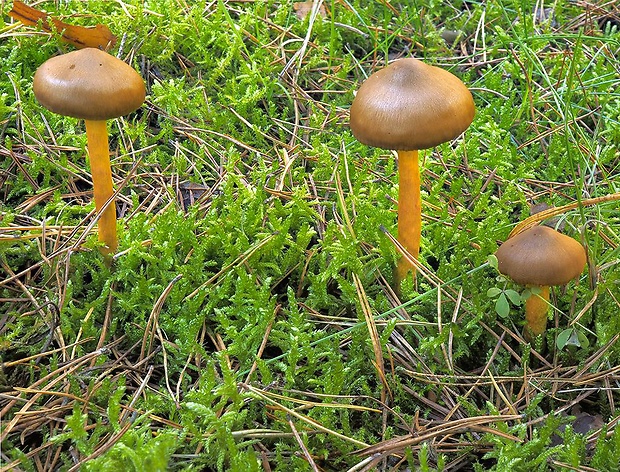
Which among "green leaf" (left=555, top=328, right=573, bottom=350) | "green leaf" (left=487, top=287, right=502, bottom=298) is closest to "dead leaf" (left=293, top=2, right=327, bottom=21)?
"green leaf" (left=487, top=287, right=502, bottom=298)

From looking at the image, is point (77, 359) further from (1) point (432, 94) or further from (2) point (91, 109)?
(1) point (432, 94)

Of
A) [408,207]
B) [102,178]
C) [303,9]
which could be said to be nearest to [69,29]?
[102,178]

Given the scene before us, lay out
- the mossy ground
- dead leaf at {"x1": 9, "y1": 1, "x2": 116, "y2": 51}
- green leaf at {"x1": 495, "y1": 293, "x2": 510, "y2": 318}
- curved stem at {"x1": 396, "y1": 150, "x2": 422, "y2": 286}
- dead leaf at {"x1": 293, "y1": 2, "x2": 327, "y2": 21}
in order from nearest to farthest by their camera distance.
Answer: the mossy ground → green leaf at {"x1": 495, "y1": 293, "x2": 510, "y2": 318} → curved stem at {"x1": 396, "y1": 150, "x2": 422, "y2": 286} → dead leaf at {"x1": 9, "y1": 1, "x2": 116, "y2": 51} → dead leaf at {"x1": 293, "y1": 2, "x2": 327, "y2": 21}

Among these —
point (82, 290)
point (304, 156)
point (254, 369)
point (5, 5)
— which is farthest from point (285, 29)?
point (254, 369)

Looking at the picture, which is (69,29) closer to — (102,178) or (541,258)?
(102,178)

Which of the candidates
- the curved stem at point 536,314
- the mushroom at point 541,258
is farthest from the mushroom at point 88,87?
the curved stem at point 536,314

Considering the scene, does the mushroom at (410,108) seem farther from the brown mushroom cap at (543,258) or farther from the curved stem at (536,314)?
the curved stem at (536,314)

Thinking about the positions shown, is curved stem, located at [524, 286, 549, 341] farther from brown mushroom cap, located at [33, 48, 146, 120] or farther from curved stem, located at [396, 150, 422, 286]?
brown mushroom cap, located at [33, 48, 146, 120]
